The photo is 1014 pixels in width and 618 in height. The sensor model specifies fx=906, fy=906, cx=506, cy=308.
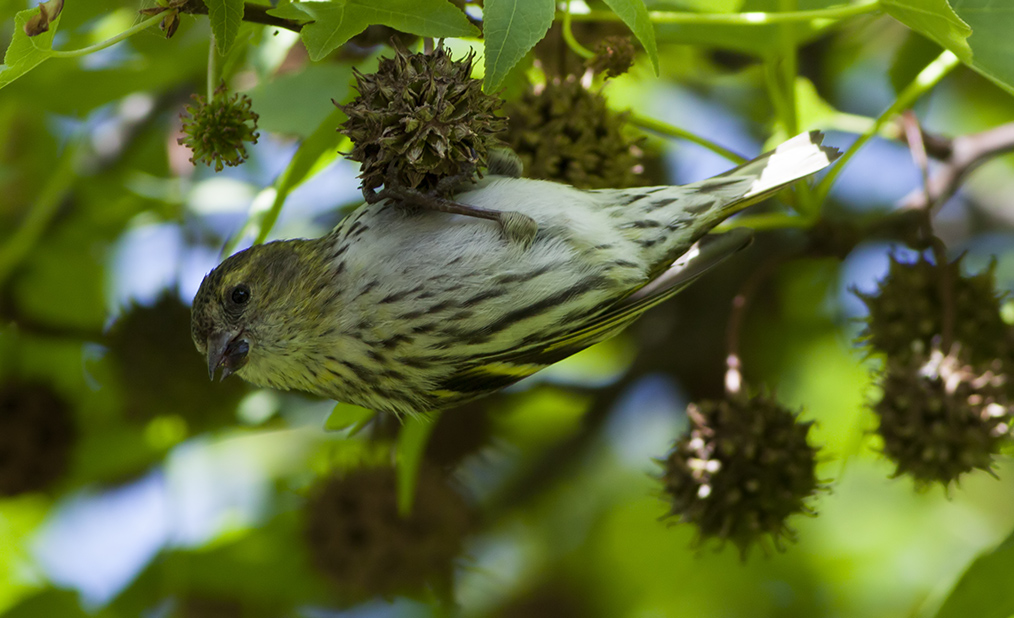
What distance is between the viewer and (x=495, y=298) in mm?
1711

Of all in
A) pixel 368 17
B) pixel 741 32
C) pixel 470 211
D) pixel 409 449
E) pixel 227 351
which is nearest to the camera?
pixel 368 17

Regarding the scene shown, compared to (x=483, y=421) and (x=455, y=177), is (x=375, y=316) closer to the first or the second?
(x=455, y=177)

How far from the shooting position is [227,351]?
1.78m

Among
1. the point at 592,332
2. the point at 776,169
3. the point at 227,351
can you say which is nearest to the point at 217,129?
the point at 227,351

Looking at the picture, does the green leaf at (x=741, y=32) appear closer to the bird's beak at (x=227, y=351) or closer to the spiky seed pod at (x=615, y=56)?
the spiky seed pod at (x=615, y=56)

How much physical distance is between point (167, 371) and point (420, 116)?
1.88m

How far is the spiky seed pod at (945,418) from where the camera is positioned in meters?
2.08

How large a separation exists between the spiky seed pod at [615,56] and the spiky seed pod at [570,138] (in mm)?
167

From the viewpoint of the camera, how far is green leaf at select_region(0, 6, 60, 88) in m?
1.33

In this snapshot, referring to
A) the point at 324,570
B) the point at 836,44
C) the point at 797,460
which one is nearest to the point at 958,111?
the point at 836,44

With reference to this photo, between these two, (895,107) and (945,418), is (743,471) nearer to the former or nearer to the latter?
(945,418)

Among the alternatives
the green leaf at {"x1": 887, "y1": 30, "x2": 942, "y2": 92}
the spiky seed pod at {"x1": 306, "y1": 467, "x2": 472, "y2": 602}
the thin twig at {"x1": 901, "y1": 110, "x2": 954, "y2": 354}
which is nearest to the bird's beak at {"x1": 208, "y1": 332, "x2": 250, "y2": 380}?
the spiky seed pod at {"x1": 306, "y1": 467, "x2": 472, "y2": 602}

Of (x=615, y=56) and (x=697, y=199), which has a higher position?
(x=615, y=56)

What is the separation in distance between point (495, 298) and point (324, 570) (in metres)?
1.65
